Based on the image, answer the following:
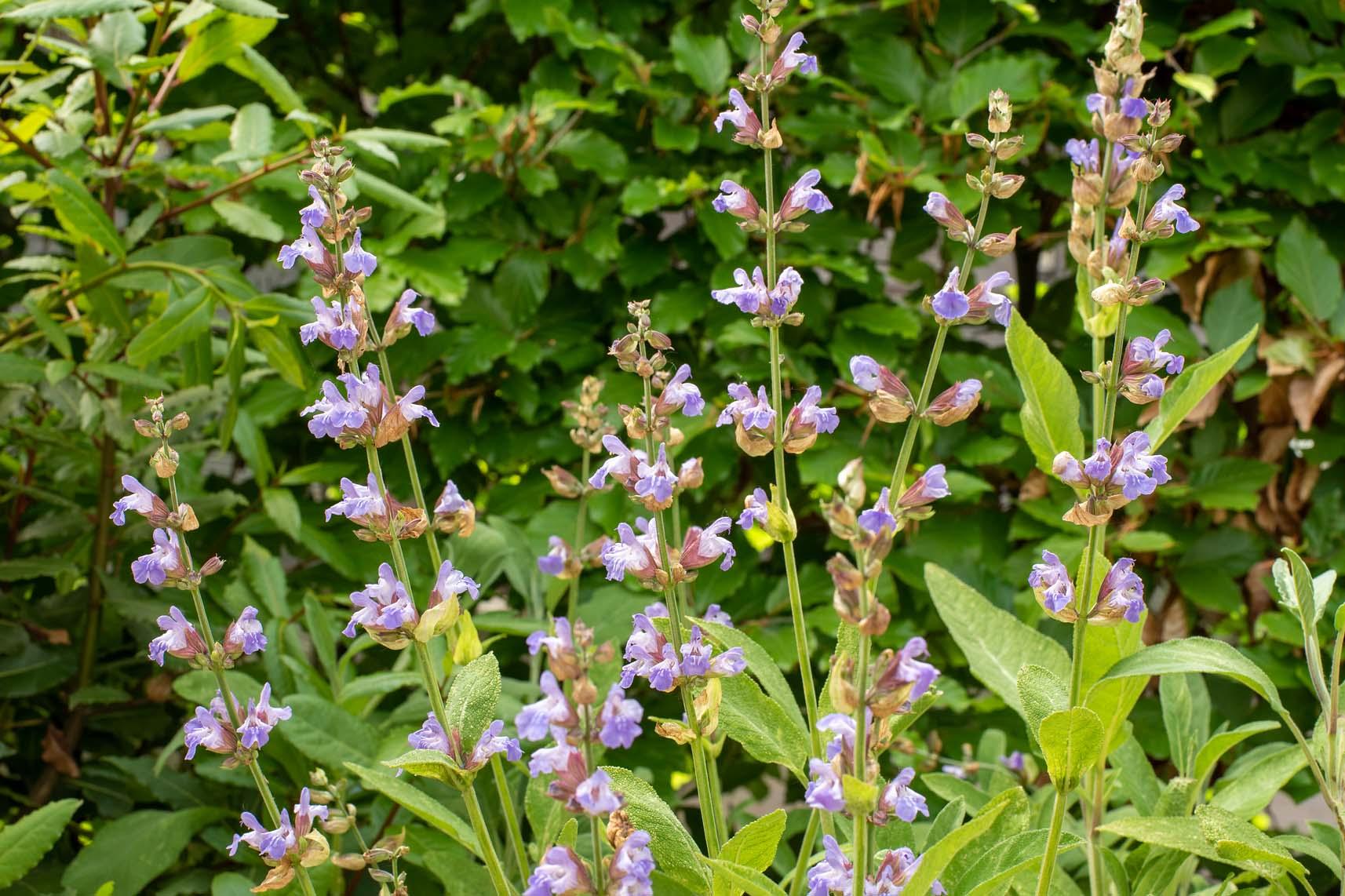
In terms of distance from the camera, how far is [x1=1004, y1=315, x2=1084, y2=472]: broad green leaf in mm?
660

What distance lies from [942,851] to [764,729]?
0.55ft

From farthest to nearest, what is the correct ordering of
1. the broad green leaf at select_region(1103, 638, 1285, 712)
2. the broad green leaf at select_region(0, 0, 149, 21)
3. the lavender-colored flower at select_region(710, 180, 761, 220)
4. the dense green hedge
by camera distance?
the dense green hedge < the broad green leaf at select_region(0, 0, 149, 21) < the lavender-colored flower at select_region(710, 180, 761, 220) < the broad green leaf at select_region(1103, 638, 1285, 712)

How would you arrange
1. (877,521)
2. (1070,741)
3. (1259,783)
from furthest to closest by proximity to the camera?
(1259,783) → (1070,741) → (877,521)

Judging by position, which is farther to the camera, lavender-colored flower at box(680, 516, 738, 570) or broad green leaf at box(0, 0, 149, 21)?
broad green leaf at box(0, 0, 149, 21)

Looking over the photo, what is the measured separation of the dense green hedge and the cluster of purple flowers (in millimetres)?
550

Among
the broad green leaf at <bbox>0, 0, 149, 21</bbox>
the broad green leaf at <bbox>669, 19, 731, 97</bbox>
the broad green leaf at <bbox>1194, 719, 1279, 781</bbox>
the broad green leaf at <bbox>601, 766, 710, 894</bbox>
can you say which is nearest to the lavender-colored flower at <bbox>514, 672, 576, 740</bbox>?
the broad green leaf at <bbox>601, 766, 710, 894</bbox>

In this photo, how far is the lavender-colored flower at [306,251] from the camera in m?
0.60

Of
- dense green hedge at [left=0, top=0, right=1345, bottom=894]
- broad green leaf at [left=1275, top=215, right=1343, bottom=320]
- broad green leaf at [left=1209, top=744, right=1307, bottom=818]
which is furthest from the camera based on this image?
broad green leaf at [left=1275, top=215, right=1343, bottom=320]

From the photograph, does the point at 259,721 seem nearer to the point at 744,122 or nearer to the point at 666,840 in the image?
the point at 666,840

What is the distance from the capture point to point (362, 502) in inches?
23.8

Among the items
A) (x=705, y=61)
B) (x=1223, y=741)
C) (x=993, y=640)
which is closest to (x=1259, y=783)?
(x=1223, y=741)

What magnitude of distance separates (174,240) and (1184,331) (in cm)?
112

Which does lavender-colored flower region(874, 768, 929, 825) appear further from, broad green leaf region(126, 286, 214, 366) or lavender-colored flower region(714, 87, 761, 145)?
broad green leaf region(126, 286, 214, 366)

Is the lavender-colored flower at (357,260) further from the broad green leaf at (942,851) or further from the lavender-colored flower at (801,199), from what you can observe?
the broad green leaf at (942,851)
